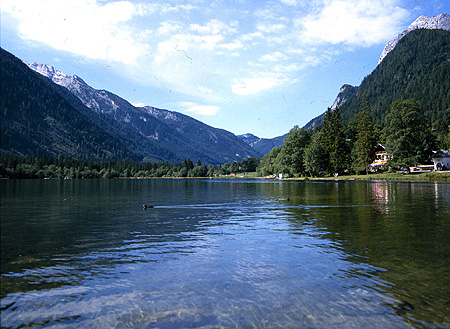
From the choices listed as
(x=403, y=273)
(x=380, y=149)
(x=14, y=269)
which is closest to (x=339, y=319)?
(x=403, y=273)

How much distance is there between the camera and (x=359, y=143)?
145250mm

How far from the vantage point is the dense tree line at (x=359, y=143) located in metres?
123

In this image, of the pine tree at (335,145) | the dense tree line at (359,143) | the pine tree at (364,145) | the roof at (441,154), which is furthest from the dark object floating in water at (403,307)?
the roof at (441,154)

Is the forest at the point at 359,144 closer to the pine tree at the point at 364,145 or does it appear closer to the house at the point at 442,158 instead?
the pine tree at the point at 364,145

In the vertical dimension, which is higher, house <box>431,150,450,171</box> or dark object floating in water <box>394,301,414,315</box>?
house <box>431,150,450,171</box>

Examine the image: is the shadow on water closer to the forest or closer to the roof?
the forest

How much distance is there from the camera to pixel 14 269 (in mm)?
15047

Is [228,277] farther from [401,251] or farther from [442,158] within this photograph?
[442,158]

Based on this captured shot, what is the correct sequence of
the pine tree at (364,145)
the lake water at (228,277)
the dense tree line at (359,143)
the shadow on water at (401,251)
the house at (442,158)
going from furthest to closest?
the house at (442,158) → the pine tree at (364,145) → the dense tree line at (359,143) → the shadow on water at (401,251) → the lake water at (228,277)

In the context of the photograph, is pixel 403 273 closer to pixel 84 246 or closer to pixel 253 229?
pixel 253 229

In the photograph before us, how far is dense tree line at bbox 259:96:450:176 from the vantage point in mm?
122688

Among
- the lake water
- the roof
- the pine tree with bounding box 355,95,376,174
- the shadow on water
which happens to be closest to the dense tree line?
the pine tree with bounding box 355,95,376,174

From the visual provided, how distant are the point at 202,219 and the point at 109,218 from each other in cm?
963

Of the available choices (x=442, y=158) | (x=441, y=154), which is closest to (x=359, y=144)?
(x=442, y=158)
